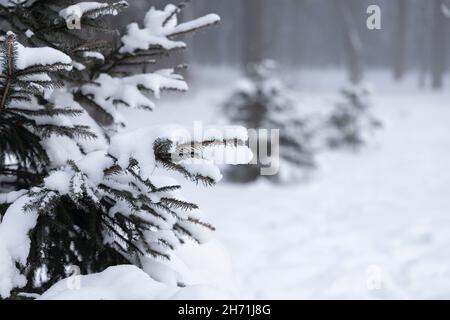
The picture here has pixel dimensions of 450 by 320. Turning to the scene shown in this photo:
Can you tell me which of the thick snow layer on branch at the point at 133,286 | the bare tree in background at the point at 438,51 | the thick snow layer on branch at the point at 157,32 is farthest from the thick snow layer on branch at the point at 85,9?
the bare tree in background at the point at 438,51

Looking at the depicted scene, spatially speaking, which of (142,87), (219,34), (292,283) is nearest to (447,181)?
(292,283)

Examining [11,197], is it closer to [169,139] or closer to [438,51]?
[169,139]

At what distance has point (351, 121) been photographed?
12727 mm

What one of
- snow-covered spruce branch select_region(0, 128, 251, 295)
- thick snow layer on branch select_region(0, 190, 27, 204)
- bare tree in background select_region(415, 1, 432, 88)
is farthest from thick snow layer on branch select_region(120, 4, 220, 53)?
bare tree in background select_region(415, 1, 432, 88)

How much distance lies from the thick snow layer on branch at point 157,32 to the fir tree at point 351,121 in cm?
1073

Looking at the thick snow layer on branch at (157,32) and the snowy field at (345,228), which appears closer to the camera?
the thick snow layer on branch at (157,32)

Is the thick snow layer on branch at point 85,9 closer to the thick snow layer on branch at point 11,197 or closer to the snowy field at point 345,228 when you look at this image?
the thick snow layer on branch at point 11,197

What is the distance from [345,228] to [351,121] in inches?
285

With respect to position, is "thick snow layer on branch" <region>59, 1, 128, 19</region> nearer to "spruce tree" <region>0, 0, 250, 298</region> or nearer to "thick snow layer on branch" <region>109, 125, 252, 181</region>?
"spruce tree" <region>0, 0, 250, 298</region>

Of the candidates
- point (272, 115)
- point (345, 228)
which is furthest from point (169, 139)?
point (272, 115)

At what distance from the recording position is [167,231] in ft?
7.06

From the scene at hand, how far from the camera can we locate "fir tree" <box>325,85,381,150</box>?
12656 mm

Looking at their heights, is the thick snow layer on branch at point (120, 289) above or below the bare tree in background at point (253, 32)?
below

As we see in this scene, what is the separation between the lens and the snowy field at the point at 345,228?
412cm
